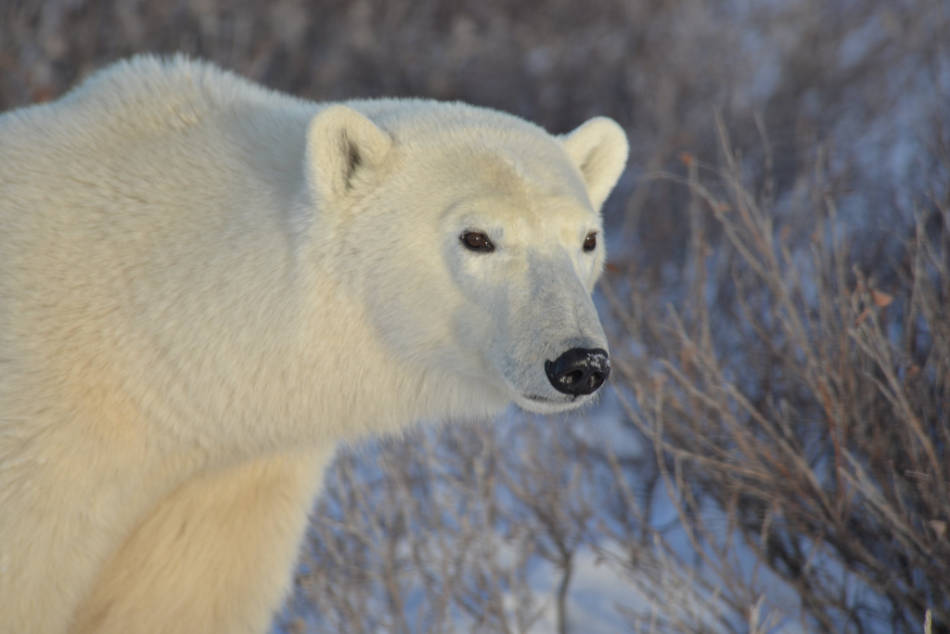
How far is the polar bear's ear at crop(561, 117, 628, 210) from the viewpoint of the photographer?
292 cm

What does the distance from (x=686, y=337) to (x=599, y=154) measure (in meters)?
0.54

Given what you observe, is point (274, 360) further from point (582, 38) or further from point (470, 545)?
point (582, 38)

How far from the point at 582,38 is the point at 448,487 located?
512 centimetres

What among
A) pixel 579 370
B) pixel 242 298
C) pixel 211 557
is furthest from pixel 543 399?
pixel 211 557

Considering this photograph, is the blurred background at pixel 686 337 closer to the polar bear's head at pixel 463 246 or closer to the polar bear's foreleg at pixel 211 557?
the polar bear's foreleg at pixel 211 557

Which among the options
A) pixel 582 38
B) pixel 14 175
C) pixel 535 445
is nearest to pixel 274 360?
pixel 14 175

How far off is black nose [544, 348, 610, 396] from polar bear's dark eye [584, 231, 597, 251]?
15.2 inches

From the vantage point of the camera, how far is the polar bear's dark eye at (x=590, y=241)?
2631mm

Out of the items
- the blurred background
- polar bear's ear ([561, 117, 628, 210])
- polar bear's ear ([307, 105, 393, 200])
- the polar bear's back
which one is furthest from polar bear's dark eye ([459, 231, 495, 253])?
the blurred background

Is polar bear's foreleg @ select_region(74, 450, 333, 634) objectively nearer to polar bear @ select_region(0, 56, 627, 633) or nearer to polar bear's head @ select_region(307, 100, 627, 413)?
polar bear @ select_region(0, 56, 627, 633)

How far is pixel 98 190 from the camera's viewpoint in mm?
2566

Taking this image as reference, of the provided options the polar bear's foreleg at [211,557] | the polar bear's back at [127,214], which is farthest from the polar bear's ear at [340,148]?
the polar bear's foreleg at [211,557]

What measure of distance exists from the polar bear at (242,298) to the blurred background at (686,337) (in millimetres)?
423

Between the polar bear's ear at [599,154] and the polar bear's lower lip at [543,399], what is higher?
the polar bear's ear at [599,154]
